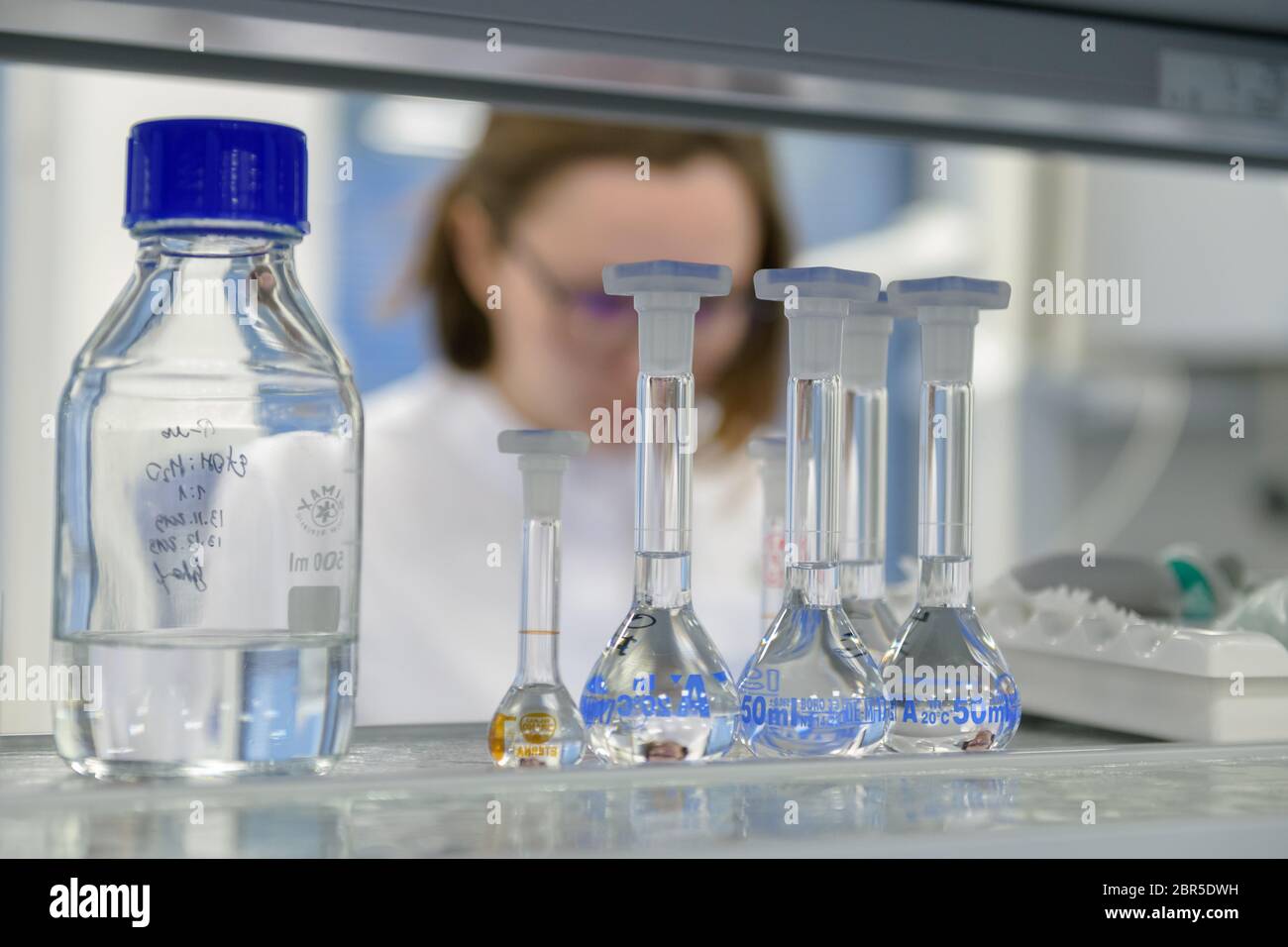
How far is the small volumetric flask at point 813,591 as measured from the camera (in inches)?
23.4

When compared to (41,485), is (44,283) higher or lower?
higher

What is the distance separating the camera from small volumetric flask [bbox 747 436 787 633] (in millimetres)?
773

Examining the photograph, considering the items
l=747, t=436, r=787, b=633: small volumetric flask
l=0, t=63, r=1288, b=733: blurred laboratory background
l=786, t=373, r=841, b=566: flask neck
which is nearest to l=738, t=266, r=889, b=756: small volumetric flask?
l=786, t=373, r=841, b=566: flask neck

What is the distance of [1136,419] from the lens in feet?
9.73

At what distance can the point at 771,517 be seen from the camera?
79cm

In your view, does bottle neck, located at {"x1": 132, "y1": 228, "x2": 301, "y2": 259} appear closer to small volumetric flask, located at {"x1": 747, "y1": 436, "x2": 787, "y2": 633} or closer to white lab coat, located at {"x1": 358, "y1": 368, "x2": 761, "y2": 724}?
small volumetric flask, located at {"x1": 747, "y1": 436, "x2": 787, "y2": 633}

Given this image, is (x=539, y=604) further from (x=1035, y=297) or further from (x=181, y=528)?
(x=1035, y=297)

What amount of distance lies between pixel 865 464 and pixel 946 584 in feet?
0.31

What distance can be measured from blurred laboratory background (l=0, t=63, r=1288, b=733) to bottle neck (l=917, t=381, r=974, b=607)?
1729 mm

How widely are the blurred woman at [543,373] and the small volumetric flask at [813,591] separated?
5.33 ft
